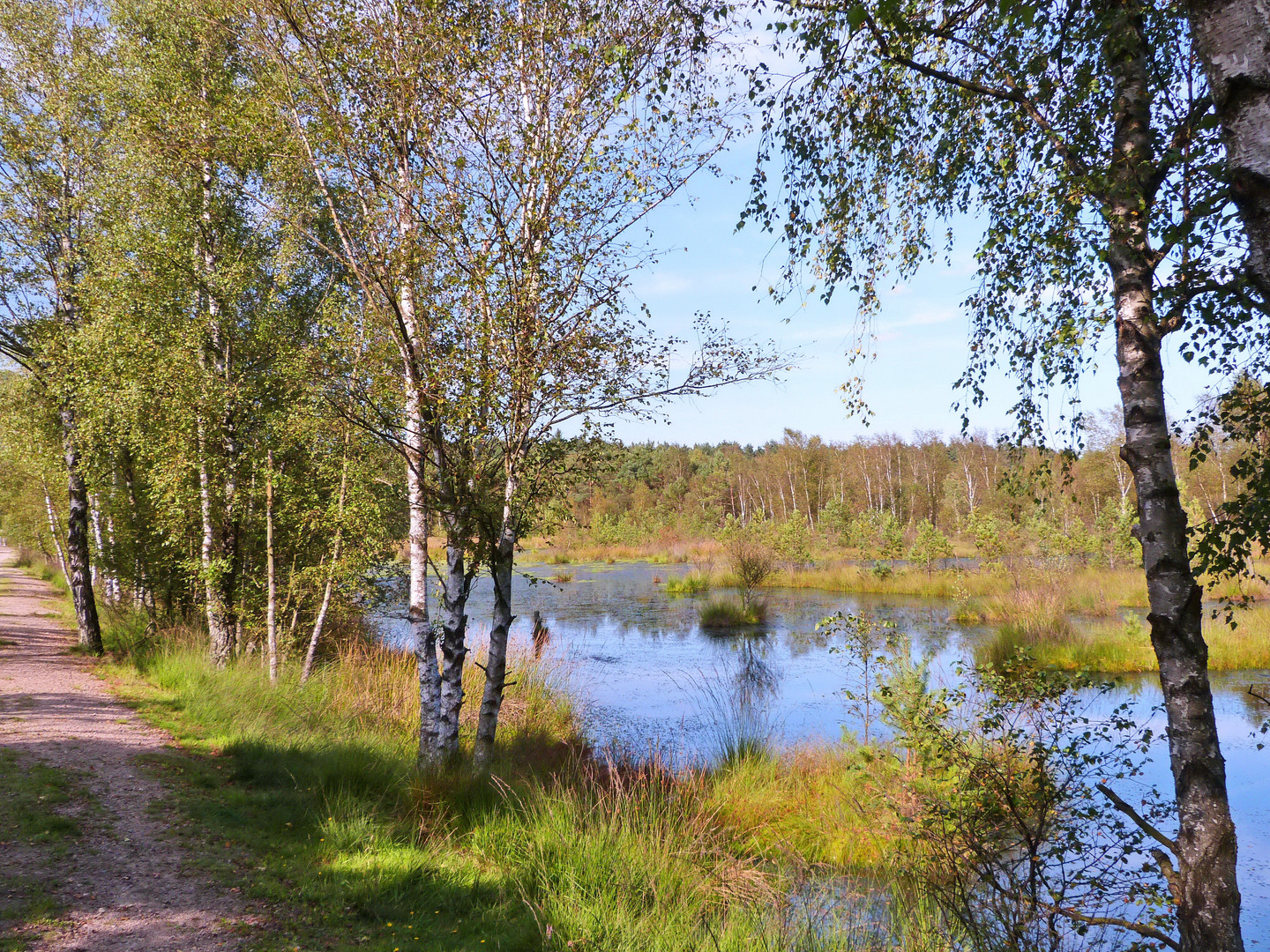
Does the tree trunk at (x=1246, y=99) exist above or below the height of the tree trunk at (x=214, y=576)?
above

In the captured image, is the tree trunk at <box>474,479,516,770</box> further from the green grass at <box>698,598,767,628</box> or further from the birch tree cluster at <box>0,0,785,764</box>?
the green grass at <box>698,598,767,628</box>

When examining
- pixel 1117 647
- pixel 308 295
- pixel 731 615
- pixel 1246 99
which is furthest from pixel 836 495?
pixel 1246 99

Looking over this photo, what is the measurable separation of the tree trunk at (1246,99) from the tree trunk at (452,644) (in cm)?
575

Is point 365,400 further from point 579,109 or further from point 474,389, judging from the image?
point 579,109

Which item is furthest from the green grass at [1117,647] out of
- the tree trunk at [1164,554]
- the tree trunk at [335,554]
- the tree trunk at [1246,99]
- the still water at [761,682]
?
the tree trunk at [1246,99]

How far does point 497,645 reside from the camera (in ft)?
21.2

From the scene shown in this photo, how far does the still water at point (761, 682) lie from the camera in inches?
342

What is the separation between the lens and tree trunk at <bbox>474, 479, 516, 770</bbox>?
21.0 ft

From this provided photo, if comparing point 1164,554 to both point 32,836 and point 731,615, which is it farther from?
point 731,615

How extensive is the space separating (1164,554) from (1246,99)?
2.01m

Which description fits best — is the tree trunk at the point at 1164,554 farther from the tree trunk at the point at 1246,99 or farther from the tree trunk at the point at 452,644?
the tree trunk at the point at 452,644

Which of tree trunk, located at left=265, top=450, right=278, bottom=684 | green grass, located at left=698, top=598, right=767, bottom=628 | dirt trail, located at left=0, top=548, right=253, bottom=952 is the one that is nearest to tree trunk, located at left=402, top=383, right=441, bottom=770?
dirt trail, located at left=0, top=548, right=253, bottom=952

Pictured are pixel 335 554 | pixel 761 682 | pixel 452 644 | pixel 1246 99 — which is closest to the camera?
pixel 1246 99

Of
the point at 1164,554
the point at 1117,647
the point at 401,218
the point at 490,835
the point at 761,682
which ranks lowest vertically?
the point at 761,682
